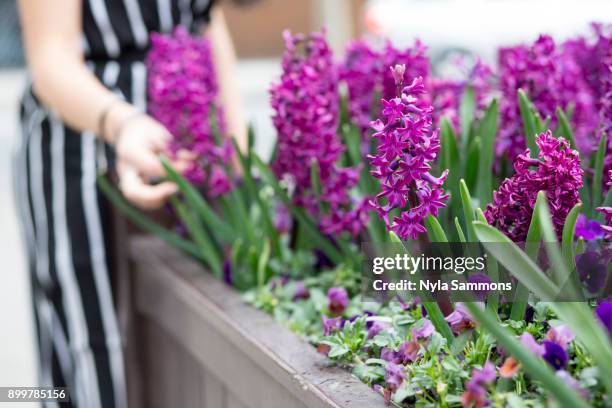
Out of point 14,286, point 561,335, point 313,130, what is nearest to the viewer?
point 561,335

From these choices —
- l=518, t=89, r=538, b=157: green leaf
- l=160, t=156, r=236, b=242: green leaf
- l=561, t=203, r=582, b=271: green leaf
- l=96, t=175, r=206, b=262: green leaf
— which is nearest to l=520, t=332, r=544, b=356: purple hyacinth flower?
l=561, t=203, r=582, b=271: green leaf

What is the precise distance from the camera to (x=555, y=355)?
30.9 inches

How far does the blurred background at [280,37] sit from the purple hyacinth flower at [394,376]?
0.63 meters

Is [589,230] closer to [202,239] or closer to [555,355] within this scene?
[555,355]

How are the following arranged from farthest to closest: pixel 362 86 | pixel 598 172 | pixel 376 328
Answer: pixel 362 86
pixel 598 172
pixel 376 328

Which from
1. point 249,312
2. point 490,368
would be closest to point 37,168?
point 249,312

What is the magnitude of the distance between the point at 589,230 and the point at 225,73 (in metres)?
1.05

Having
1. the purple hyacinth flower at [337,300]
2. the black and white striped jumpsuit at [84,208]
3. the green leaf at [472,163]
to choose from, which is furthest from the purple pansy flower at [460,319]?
the black and white striped jumpsuit at [84,208]

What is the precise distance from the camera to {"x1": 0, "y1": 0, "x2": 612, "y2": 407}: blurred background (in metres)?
3.74

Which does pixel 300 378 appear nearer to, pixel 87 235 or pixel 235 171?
pixel 235 171

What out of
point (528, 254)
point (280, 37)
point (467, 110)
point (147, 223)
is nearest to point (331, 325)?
point (528, 254)

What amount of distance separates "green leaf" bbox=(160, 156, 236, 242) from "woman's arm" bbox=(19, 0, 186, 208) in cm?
3

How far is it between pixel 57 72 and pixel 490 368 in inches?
39.3

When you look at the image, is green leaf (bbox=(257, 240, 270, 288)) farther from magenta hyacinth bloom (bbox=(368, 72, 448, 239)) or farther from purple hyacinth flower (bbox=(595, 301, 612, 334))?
purple hyacinth flower (bbox=(595, 301, 612, 334))
